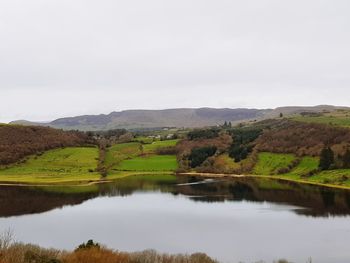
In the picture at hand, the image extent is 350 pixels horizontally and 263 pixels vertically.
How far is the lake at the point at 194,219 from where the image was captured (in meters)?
63.5

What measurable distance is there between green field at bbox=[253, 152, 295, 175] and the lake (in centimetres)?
2303

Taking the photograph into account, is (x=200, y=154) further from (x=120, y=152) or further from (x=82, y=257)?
(x=82, y=257)

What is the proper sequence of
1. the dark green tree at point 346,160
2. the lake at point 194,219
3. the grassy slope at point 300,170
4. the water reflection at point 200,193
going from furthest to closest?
the dark green tree at point 346,160
the grassy slope at point 300,170
the water reflection at point 200,193
the lake at point 194,219

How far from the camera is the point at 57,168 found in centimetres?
15400

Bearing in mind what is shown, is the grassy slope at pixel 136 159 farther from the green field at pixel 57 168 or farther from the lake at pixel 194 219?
the lake at pixel 194 219

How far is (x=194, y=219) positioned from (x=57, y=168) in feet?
268

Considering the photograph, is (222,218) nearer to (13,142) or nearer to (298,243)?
(298,243)

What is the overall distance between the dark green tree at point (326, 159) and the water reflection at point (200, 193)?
11590mm

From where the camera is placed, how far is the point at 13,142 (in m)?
171

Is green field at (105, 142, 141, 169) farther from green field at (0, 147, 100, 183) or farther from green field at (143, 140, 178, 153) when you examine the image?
green field at (0, 147, 100, 183)

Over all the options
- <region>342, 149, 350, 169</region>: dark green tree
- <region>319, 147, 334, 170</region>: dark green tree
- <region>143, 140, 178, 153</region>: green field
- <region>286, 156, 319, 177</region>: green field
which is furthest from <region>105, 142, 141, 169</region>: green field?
<region>342, 149, 350, 169</region>: dark green tree

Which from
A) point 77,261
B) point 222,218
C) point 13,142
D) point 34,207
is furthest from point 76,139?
point 77,261

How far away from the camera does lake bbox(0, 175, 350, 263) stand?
63469 mm

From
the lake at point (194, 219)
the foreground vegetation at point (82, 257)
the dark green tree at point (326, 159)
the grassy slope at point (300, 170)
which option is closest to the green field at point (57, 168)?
the lake at point (194, 219)
